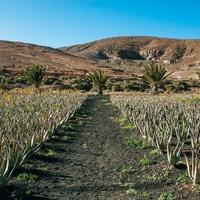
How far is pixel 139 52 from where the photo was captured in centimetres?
16050

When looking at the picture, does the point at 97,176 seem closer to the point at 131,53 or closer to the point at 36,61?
the point at 36,61

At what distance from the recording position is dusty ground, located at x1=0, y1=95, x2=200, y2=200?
17.4ft

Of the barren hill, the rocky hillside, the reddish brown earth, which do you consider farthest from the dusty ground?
the rocky hillside

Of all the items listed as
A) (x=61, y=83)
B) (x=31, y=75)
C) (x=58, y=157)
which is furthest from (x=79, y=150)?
(x=61, y=83)

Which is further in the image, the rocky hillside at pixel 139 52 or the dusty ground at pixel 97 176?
the rocky hillside at pixel 139 52

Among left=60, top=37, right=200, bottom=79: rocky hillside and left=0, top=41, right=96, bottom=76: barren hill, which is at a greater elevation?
left=60, top=37, right=200, bottom=79: rocky hillside

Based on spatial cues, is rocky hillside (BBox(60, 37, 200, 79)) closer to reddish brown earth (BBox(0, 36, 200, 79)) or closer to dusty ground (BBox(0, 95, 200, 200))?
reddish brown earth (BBox(0, 36, 200, 79))

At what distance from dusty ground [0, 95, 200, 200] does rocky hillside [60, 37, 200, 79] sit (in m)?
117

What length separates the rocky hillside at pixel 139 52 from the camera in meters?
133

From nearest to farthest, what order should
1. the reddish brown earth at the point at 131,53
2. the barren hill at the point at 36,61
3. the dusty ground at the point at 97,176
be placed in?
the dusty ground at the point at 97,176
the barren hill at the point at 36,61
the reddish brown earth at the point at 131,53

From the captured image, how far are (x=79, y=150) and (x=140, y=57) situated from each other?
149908mm

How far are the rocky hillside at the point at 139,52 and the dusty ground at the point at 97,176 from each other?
117 meters

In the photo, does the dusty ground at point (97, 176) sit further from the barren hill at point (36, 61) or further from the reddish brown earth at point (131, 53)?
the reddish brown earth at point (131, 53)

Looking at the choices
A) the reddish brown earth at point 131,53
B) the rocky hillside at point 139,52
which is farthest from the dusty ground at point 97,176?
the rocky hillside at point 139,52
